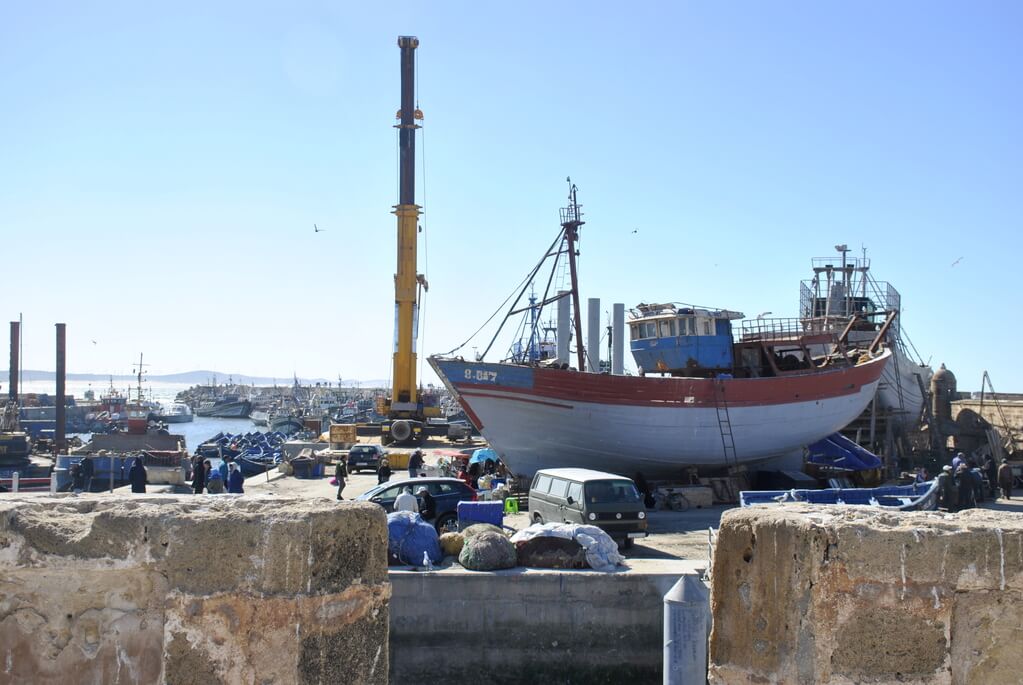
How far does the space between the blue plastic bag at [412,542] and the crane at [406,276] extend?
29.3 m

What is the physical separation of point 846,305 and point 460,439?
18638 mm

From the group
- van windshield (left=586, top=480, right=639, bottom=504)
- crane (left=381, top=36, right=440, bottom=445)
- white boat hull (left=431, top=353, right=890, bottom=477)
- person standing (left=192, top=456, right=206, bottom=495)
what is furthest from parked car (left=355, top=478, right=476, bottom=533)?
crane (left=381, top=36, right=440, bottom=445)

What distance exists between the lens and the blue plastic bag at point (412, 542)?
420 inches

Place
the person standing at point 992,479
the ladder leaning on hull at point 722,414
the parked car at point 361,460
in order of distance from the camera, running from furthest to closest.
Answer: the parked car at point 361,460, the ladder leaning on hull at point 722,414, the person standing at point 992,479

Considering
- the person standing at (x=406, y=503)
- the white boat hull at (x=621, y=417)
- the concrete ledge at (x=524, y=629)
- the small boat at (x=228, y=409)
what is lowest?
the small boat at (x=228, y=409)

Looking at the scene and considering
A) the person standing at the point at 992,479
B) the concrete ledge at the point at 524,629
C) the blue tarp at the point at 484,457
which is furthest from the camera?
the blue tarp at the point at 484,457

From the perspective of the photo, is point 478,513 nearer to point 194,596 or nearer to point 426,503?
point 426,503

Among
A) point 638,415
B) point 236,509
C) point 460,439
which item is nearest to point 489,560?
point 236,509

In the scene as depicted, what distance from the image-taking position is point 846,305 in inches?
1521

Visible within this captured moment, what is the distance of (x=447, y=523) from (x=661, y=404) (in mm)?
9681

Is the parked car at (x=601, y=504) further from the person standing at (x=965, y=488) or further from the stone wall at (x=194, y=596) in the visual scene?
the stone wall at (x=194, y=596)

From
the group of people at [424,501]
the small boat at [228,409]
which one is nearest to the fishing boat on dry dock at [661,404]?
the group of people at [424,501]

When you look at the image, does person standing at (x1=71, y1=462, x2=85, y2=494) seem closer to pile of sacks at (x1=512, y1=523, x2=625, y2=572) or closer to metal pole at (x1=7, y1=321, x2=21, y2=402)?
pile of sacks at (x1=512, y1=523, x2=625, y2=572)

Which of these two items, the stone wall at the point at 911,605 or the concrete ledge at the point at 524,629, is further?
the concrete ledge at the point at 524,629
